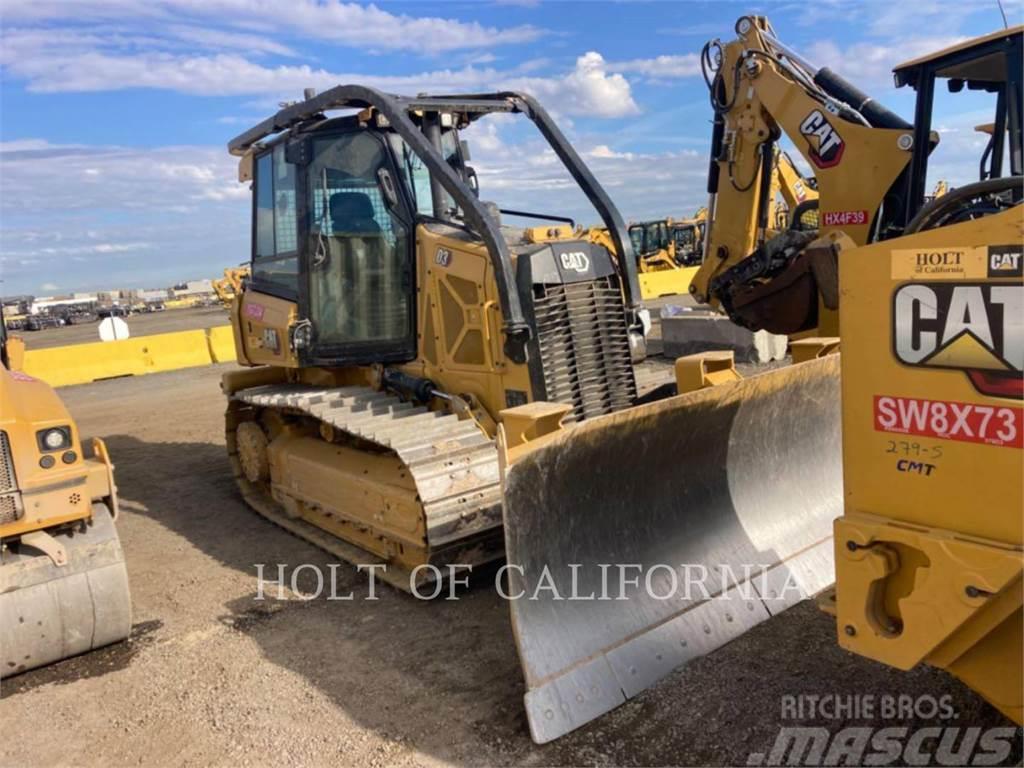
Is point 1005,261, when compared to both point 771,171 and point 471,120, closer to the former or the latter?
point 471,120

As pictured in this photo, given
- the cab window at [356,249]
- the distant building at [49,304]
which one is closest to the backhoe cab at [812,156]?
the cab window at [356,249]

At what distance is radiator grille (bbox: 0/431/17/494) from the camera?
377 centimetres

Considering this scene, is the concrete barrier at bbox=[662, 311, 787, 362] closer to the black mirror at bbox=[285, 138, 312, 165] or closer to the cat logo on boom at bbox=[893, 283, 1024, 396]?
the black mirror at bbox=[285, 138, 312, 165]

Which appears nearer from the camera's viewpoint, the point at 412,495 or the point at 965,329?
the point at 965,329

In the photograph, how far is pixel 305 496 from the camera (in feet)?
18.8

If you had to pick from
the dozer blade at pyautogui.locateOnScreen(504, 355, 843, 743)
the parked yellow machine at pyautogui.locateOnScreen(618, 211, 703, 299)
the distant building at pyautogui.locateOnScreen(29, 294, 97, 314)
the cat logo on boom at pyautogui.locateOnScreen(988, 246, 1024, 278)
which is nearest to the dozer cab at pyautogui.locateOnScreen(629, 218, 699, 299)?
the parked yellow machine at pyautogui.locateOnScreen(618, 211, 703, 299)

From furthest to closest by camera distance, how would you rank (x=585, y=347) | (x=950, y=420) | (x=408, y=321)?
(x=408, y=321), (x=585, y=347), (x=950, y=420)

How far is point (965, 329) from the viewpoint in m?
2.29

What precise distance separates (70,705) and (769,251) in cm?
572

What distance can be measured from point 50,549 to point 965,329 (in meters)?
3.84

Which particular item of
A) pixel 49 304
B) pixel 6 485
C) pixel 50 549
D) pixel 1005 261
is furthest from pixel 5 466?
pixel 49 304

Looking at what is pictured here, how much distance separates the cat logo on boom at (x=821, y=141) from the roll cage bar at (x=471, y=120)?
241cm

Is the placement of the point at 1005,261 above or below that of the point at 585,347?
above

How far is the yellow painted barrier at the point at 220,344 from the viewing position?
1598 cm
